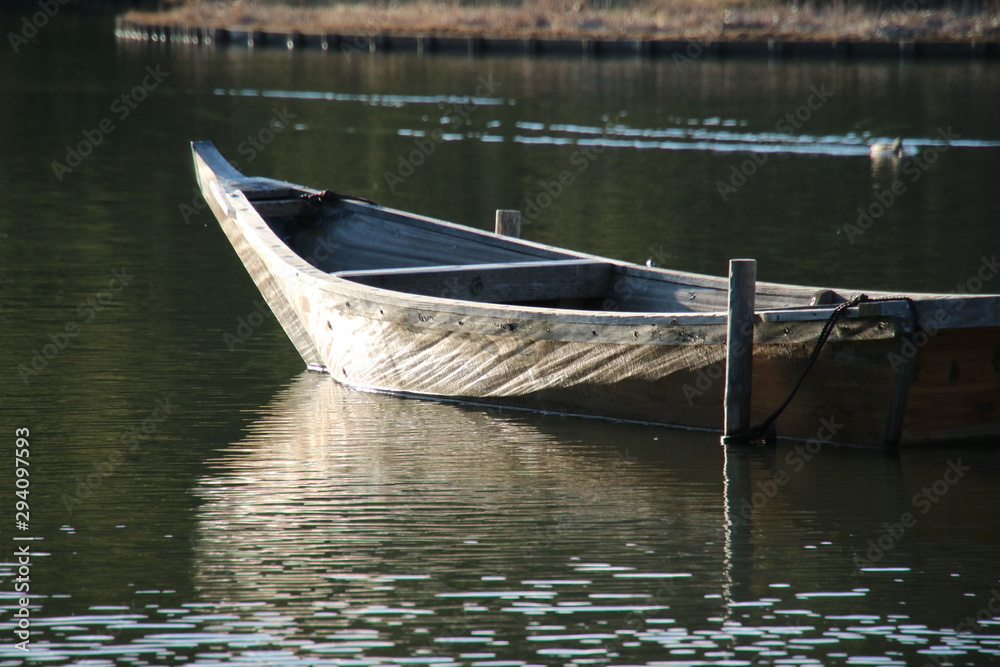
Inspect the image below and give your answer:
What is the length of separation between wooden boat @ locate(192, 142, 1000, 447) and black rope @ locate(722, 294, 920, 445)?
2 cm

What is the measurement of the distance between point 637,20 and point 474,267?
31014 millimetres

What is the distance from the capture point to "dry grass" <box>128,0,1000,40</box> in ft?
118

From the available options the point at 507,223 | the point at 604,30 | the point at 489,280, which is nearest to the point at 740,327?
the point at 489,280

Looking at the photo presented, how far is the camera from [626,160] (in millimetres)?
19516

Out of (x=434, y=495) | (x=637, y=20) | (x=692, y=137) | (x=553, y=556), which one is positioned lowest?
(x=553, y=556)

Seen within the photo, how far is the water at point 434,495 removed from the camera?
17.1 ft

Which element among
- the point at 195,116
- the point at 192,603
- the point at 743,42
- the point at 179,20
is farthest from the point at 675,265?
the point at 179,20

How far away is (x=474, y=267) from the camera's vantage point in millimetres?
8898

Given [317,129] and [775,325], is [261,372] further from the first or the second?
[317,129]

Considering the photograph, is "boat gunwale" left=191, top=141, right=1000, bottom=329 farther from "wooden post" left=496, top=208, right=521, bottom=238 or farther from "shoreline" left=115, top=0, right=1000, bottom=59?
"shoreline" left=115, top=0, right=1000, bottom=59

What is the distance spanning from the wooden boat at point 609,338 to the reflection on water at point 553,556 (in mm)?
193

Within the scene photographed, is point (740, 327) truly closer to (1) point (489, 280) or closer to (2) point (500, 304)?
(2) point (500, 304)

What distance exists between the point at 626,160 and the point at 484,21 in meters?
21.5

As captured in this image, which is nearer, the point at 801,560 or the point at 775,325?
the point at 801,560
